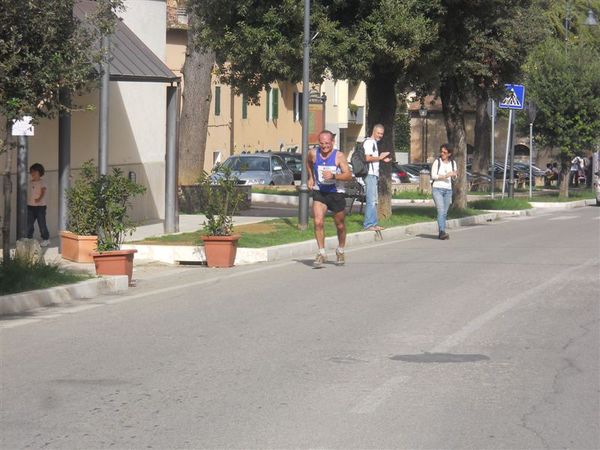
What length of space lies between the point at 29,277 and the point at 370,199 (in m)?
9.58

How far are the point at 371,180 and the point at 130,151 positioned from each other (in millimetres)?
5751

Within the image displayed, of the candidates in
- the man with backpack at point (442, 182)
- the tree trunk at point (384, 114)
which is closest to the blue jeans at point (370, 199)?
the man with backpack at point (442, 182)

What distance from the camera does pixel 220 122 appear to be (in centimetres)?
4844

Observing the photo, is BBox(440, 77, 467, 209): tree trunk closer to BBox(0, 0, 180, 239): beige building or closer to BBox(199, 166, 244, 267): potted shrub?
BBox(0, 0, 180, 239): beige building

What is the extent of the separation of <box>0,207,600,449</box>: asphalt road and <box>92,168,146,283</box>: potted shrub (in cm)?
45

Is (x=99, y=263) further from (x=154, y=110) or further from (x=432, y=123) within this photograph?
(x=432, y=123)

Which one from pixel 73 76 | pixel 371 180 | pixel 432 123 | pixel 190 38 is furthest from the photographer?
pixel 432 123

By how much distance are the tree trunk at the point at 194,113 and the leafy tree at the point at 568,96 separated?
14.9 m

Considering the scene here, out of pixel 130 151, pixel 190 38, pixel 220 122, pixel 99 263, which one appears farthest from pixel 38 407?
pixel 220 122

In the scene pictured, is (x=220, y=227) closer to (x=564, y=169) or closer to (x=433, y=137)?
(x=564, y=169)

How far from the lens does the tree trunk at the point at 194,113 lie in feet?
94.0

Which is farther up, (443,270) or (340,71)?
(340,71)

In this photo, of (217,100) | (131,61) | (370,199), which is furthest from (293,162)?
(131,61)

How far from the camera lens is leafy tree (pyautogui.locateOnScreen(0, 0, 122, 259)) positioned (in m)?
11.5
